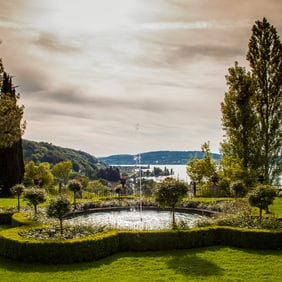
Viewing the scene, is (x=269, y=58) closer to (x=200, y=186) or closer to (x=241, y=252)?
(x=200, y=186)

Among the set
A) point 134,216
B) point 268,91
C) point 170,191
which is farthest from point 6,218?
point 268,91

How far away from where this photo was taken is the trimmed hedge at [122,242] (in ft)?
28.7

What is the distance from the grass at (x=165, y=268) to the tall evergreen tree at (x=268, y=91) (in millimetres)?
15693

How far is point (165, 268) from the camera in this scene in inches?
326

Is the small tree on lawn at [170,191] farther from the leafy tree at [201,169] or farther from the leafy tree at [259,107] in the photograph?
the leafy tree at [201,169]

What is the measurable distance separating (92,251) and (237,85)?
19150 millimetres

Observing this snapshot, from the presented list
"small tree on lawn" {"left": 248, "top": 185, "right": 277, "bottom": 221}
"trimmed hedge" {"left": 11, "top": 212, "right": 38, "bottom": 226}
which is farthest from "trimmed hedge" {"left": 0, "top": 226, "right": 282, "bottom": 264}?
"small tree on lawn" {"left": 248, "top": 185, "right": 277, "bottom": 221}

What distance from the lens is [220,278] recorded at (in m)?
7.55

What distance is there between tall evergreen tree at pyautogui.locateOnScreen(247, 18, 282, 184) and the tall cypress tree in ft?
53.5

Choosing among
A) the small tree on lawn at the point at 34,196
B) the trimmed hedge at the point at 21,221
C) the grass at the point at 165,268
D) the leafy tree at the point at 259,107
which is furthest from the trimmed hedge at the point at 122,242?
the leafy tree at the point at 259,107

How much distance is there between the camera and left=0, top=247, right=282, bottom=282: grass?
7.62m

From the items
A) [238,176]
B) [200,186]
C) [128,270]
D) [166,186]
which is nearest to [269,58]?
[238,176]

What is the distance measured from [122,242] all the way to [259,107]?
59.1 ft

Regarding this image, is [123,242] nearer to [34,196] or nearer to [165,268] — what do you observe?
[165,268]
